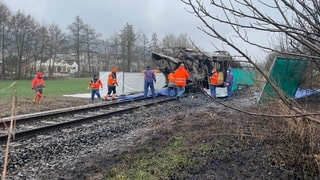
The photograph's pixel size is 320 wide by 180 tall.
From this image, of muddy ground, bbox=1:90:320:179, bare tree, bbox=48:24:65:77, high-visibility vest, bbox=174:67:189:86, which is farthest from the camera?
bare tree, bbox=48:24:65:77

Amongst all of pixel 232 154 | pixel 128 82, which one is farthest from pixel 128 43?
pixel 232 154

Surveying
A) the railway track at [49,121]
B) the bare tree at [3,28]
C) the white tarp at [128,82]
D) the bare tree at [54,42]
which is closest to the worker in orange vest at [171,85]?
the white tarp at [128,82]

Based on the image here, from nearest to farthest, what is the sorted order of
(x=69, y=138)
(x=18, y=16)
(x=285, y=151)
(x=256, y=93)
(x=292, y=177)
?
(x=292, y=177)
(x=285, y=151)
(x=256, y=93)
(x=69, y=138)
(x=18, y=16)

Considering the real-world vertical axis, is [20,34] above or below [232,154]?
above

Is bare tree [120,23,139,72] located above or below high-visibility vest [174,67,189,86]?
above

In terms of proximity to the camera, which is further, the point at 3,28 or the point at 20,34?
the point at 20,34

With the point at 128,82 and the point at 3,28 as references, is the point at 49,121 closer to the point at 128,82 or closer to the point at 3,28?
the point at 128,82

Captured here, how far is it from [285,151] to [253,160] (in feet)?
2.19

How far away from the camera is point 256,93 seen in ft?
25.9

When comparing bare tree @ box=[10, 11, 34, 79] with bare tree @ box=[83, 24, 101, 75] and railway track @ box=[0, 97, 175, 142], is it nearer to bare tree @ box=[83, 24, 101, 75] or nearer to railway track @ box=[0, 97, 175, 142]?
bare tree @ box=[83, 24, 101, 75]

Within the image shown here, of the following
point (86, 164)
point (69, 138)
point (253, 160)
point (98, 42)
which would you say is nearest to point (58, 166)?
point (86, 164)

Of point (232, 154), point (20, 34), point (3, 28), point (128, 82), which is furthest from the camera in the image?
point (20, 34)

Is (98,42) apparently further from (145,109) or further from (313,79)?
(313,79)

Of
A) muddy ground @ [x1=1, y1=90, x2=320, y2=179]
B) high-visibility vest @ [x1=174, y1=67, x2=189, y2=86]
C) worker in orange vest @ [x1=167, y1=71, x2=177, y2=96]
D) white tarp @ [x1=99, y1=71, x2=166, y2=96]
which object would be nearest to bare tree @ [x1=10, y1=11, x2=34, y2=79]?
white tarp @ [x1=99, y1=71, x2=166, y2=96]
